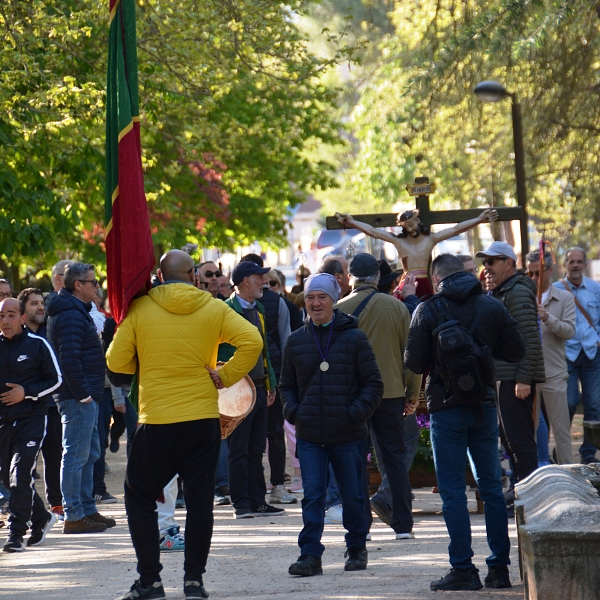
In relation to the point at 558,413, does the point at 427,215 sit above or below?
above

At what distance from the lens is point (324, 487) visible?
299 inches

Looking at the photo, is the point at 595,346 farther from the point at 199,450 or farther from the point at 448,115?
the point at 448,115

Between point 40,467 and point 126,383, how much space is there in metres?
8.27

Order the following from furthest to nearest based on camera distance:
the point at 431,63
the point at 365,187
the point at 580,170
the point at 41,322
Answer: the point at 365,187 → the point at 580,170 → the point at 431,63 → the point at 41,322

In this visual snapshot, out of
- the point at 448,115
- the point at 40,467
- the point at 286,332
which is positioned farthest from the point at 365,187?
the point at 286,332

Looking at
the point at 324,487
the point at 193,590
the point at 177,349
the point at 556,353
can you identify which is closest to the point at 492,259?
the point at 324,487

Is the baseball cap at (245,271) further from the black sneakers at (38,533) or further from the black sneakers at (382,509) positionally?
the black sneakers at (38,533)

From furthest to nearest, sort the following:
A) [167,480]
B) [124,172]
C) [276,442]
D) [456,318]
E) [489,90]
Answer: [489,90], [276,442], [456,318], [124,172], [167,480]

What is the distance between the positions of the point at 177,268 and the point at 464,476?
2111 mm

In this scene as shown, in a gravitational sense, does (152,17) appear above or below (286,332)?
above

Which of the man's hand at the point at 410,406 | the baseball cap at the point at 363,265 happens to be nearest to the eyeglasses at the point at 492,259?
the baseball cap at the point at 363,265

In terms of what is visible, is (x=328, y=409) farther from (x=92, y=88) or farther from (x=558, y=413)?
(x=92, y=88)

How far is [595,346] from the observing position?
12.3m

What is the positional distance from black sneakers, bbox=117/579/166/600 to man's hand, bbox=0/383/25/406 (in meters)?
2.64
